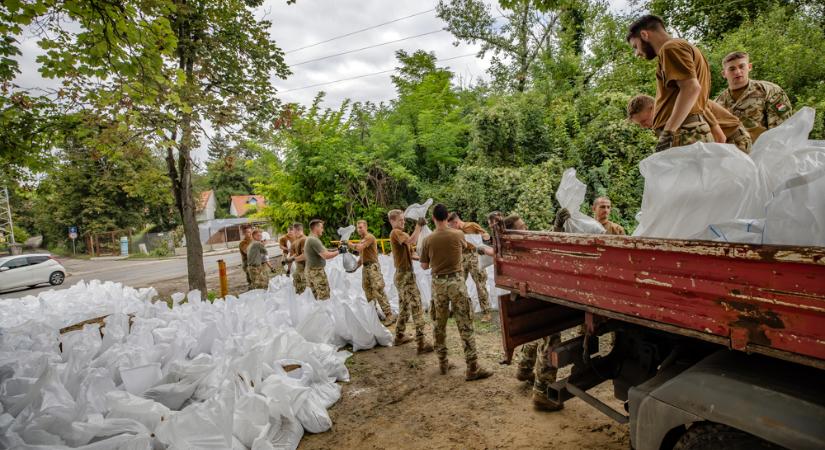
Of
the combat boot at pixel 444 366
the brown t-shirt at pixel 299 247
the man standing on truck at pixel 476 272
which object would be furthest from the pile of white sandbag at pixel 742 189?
the brown t-shirt at pixel 299 247

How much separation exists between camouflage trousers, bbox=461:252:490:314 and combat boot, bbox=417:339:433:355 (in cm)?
149

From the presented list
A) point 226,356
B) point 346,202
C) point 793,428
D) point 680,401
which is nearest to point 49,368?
point 226,356

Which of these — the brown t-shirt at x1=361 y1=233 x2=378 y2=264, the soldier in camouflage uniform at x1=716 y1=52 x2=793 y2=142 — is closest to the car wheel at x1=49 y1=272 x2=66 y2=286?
the brown t-shirt at x1=361 y1=233 x2=378 y2=264

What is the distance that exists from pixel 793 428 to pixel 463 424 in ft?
8.02

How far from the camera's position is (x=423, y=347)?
205 inches

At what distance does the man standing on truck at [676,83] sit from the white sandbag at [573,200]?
558 millimetres

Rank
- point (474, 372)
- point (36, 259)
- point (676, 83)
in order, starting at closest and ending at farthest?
1. point (676, 83)
2. point (474, 372)
3. point (36, 259)

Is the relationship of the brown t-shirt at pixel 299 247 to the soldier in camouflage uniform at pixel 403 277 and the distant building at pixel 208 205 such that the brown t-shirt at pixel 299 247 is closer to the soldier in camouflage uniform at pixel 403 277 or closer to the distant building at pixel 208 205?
the soldier in camouflage uniform at pixel 403 277

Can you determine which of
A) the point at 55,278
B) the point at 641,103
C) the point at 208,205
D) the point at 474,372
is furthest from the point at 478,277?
the point at 208,205

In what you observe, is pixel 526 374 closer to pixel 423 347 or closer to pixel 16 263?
pixel 423 347

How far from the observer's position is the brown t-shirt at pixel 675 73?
91.5 inches

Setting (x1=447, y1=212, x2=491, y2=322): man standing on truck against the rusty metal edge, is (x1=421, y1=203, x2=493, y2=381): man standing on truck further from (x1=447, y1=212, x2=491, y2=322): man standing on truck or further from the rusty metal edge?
the rusty metal edge

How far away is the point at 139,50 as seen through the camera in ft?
13.4

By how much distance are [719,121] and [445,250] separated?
2598 millimetres
